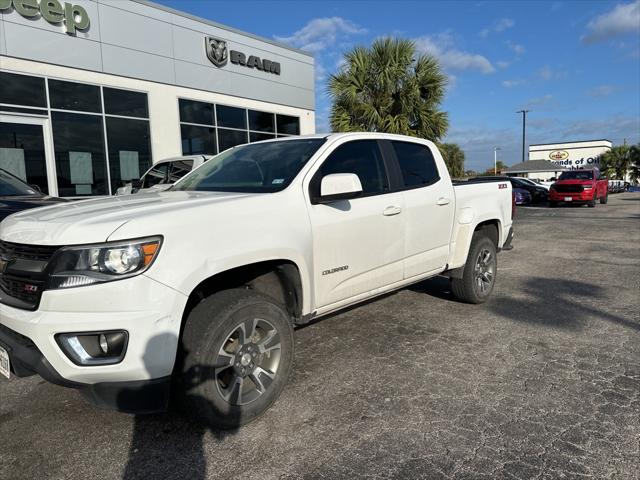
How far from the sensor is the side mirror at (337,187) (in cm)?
320

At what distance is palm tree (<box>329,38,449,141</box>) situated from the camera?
15.7 meters

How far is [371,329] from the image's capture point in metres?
4.57

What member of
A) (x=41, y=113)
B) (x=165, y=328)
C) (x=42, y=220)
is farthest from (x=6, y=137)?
(x=165, y=328)

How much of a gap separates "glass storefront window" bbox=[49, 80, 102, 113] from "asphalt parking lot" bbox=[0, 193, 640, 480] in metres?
9.84

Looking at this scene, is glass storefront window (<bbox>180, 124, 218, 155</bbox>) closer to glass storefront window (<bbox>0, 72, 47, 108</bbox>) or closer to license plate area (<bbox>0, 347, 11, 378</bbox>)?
glass storefront window (<bbox>0, 72, 47, 108</bbox>)

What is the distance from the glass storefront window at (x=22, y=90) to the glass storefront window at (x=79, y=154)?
0.46 m

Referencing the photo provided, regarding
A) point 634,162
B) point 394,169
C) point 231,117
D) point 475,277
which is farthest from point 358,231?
point 634,162

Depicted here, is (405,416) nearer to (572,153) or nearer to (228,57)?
(228,57)

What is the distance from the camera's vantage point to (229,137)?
1569 cm

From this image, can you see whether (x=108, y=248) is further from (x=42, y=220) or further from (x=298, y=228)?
(x=298, y=228)

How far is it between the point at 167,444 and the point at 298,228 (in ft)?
4.94

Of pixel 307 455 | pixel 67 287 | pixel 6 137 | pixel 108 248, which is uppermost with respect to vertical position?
pixel 6 137

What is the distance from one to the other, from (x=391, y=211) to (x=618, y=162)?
208 feet

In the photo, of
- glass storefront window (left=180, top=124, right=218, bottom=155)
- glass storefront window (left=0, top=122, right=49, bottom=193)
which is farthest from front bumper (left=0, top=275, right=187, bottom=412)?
glass storefront window (left=180, top=124, right=218, bottom=155)
